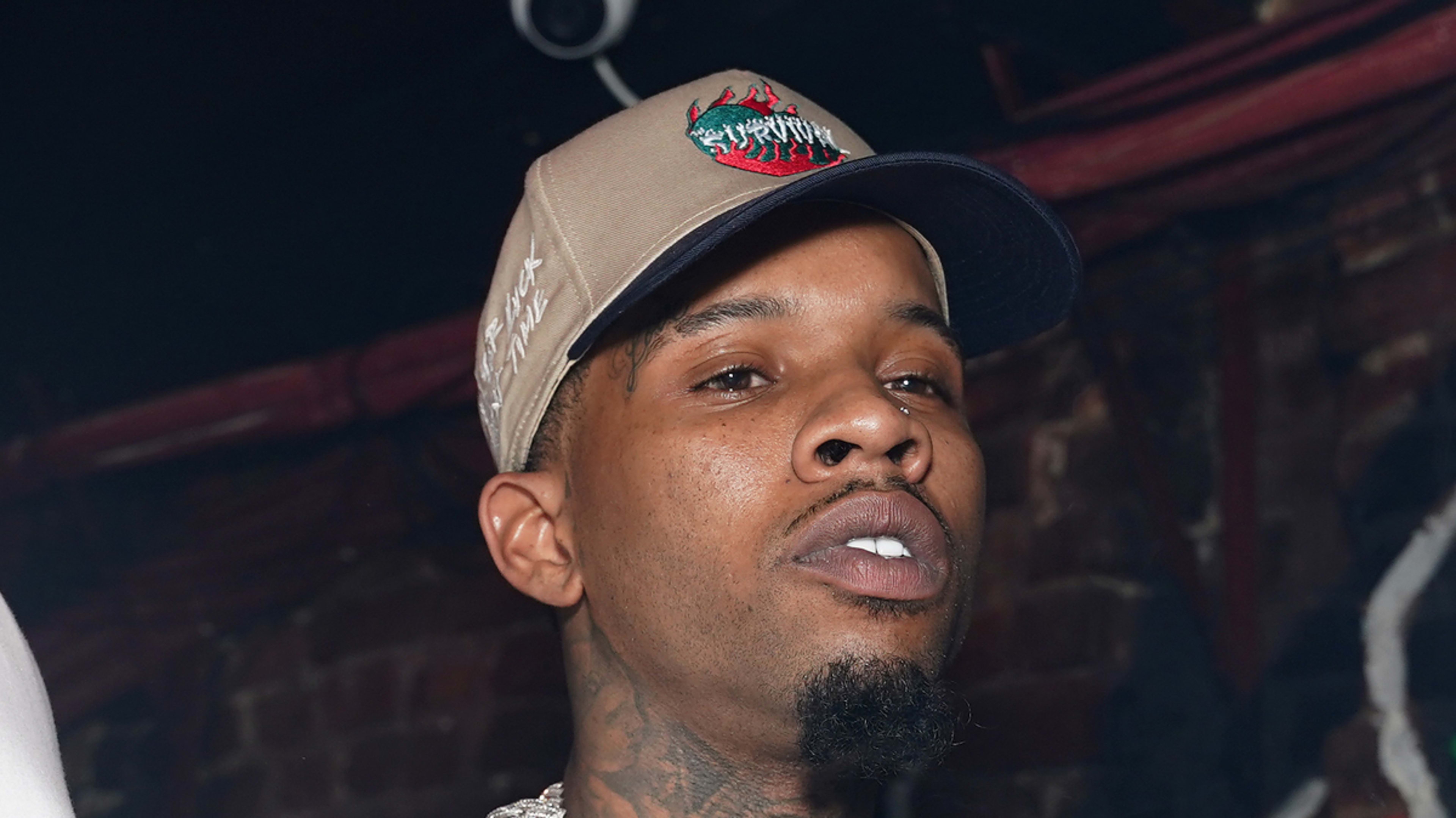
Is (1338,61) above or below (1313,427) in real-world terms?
above

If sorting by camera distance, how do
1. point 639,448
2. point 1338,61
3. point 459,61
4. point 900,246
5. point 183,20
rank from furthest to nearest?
point 459,61 → point 183,20 → point 1338,61 → point 900,246 → point 639,448

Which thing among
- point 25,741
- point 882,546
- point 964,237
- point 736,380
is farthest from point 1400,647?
point 25,741

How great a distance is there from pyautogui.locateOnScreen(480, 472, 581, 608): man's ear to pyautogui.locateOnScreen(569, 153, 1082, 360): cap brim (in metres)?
0.19

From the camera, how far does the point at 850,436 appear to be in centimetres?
142

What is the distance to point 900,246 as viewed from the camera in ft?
5.50

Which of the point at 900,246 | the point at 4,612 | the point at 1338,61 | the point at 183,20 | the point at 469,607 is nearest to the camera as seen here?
the point at 4,612

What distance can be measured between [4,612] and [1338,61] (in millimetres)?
1937

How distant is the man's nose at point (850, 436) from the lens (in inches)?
55.9

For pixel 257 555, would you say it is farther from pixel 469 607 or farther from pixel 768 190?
pixel 768 190

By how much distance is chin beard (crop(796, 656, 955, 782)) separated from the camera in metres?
1.37

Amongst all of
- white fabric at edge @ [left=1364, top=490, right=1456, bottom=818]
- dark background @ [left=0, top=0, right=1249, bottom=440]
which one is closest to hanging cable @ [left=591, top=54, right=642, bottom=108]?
dark background @ [left=0, top=0, right=1249, bottom=440]

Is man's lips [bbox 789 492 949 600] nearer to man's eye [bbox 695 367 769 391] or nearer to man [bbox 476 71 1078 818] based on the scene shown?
man [bbox 476 71 1078 818]

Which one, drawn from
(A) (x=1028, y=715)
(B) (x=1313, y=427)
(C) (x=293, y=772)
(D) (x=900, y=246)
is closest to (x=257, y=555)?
(C) (x=293, y=772)

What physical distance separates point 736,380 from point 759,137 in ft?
0.94
